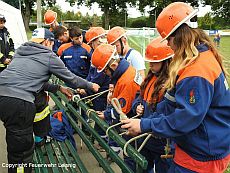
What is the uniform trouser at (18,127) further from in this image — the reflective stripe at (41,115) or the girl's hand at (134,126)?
the girl's hand at (134,126)

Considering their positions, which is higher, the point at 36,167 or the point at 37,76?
the point at 37,76

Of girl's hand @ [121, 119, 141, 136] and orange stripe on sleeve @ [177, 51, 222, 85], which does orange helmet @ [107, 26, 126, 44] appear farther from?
orange stripe on sleeve @ [177, 51, 222, 85]

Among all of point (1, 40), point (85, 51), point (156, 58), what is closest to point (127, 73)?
point (156, 58)

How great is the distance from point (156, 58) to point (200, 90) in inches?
44.6

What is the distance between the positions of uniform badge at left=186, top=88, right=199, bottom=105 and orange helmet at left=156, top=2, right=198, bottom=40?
46cm

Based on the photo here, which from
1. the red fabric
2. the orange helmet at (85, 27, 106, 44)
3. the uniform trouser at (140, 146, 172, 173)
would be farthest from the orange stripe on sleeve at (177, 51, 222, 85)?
the orange helmet at (85, 27, 106, 44)

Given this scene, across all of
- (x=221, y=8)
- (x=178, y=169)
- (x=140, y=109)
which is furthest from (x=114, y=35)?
(x=221, y=8)

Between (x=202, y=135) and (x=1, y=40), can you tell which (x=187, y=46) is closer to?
(x=202, y=135)

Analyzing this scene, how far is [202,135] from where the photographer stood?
2.14 m

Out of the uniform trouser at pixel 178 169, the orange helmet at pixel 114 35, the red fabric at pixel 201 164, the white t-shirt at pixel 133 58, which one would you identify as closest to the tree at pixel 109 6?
the white t-shirt at pixel 133 58

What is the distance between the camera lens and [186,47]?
2.15 meters

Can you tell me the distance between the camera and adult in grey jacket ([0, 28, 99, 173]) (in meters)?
3.50

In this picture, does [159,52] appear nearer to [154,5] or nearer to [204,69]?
[204,69]

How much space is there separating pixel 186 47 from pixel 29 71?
1.96 m
